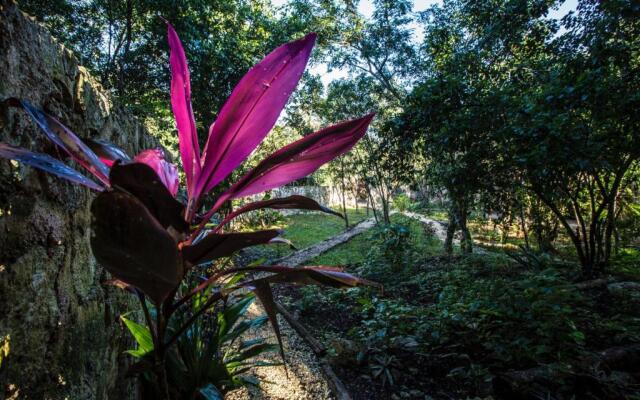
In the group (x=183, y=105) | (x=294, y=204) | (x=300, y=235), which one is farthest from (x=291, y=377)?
(x=300, y=235)

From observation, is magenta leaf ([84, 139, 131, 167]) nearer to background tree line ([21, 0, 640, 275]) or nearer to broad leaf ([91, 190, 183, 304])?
broad leaf ([91, 190, 183, 304])

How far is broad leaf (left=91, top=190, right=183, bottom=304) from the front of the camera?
0.27 meters

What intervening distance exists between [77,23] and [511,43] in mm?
7525

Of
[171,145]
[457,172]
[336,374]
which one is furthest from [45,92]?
[171,145]

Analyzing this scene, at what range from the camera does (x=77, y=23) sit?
18.7ft

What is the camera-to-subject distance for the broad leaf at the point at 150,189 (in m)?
0.33

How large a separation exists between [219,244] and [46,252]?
0.55m

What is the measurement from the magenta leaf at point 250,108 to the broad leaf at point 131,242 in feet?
0.80

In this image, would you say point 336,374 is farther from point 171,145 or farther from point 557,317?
point 171,145

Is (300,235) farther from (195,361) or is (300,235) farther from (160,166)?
(160,166)

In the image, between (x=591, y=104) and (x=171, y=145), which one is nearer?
(x=591, y=104)

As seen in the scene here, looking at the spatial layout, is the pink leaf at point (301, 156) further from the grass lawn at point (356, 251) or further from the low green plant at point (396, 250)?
the grass lawn at point (356, 251)

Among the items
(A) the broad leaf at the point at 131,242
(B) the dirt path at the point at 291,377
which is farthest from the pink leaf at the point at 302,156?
(B) the dirt path at the point at 291,377

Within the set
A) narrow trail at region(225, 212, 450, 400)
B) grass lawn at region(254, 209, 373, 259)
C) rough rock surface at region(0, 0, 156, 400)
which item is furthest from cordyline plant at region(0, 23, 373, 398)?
grass lawn at region(254, 209, 373, 259)
